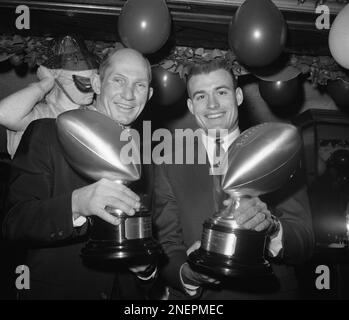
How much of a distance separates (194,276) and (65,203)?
1.75 feet

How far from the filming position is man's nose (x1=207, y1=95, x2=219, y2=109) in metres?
1.69

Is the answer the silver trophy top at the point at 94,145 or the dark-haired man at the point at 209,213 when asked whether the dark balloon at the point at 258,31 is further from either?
the silver trophy top at the point at 94,145

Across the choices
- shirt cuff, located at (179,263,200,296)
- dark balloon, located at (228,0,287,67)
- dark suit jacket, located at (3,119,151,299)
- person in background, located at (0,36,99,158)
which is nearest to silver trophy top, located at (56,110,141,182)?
dark suit jacket, located at (3,119,151,299)

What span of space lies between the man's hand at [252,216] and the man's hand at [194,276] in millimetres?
215

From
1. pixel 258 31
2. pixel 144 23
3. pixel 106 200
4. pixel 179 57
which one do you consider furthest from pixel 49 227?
pixel 179 57

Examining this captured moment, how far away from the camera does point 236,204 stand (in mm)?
1287

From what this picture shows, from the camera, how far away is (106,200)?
3.74 ft

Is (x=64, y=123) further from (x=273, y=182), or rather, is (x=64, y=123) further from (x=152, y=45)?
(x=152, y=45)

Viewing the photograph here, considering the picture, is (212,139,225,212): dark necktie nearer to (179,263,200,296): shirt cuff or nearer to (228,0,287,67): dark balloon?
(179,263,200,296): shirt cuff

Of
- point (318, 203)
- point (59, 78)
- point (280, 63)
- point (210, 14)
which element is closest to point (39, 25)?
point (59, 78)

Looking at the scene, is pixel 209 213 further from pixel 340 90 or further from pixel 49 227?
pixel 340 90

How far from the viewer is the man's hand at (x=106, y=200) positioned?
3.75 feet

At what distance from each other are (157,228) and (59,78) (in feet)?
3.58
